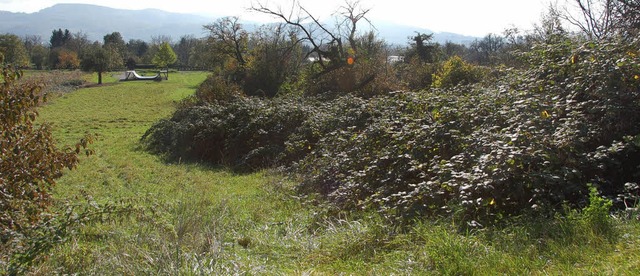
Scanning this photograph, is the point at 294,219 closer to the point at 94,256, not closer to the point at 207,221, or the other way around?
the point at 207,221

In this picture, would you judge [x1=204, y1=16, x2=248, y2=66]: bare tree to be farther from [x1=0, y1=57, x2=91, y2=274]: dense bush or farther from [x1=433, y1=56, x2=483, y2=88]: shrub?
[x1=0, y1=57, x2=91, y2=274]: dense bush

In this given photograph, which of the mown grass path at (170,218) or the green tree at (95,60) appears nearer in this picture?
the mown grass path at (170,218)

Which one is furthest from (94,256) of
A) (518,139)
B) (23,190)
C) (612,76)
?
(612,76)

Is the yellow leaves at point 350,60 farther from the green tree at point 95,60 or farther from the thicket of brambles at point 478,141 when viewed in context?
the green tree at point 95,60

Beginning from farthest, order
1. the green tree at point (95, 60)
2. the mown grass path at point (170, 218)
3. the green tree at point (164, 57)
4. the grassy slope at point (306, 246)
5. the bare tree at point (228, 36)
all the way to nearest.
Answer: the green tree at point (164, 57), the green tree at point (95, 60), the bare tree at point (228, 36), the mown grass path at point (170, 218), the grassy slope at point (306, 246)

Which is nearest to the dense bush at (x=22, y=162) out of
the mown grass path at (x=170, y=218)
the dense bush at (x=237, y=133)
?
the mown grass path at (x=170, y=218)

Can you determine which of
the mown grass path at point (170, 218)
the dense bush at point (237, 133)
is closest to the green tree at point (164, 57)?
the mown grass path at point (170, 218)

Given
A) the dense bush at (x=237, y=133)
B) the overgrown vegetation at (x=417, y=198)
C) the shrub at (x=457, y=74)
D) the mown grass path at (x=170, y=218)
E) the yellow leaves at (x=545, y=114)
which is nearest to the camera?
the overgrown vegetation at (x=417, y=198)

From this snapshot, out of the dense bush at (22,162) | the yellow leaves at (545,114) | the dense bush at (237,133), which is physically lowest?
the dense bush at (237,133)

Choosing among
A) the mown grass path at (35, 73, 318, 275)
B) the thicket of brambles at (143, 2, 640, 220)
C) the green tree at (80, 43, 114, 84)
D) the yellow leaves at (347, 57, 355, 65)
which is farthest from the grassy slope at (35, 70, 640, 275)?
the green tree at (80, 43, 114, 84)

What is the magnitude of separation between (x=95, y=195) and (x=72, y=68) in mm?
57255

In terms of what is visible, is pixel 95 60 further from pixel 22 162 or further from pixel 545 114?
pixel 545 114

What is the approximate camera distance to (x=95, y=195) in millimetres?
8570

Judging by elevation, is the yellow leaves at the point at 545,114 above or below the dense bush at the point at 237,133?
above
